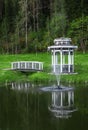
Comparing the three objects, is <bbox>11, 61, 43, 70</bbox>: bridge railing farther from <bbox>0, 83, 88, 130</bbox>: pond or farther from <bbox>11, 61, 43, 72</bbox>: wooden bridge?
<bbox>0, 83, 88, 130</bbox>: pond

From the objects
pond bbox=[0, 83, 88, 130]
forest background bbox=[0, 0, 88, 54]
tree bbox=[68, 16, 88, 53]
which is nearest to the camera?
pond bbox=[0, 83, 88, 130]

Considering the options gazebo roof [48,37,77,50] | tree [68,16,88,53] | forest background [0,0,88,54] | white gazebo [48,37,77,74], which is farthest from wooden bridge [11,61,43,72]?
tree [68,16,88,53]

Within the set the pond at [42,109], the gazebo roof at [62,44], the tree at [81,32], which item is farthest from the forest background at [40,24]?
the pond at [42,109]

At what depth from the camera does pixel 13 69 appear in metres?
51.1

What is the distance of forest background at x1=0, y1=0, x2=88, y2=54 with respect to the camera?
7506 cm

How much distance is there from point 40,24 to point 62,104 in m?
56.8

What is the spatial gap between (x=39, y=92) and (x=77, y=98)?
4.78 meters

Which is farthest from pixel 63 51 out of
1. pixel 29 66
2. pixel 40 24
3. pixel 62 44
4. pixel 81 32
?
pixel 40 24

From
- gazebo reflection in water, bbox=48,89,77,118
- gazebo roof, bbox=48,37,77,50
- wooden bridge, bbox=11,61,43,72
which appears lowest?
gazebo reflection in water, bbox=48,89,77,118

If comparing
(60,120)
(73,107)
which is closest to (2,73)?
(73,107)

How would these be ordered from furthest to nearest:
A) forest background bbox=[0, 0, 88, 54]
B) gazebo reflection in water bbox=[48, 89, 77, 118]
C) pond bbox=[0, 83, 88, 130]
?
forest background bbox=[0, 0, 88, 54] → gazebo reflection in water bbox=[48, 89, 77, 118] → pond bbox=[0, 83, 88, 130]

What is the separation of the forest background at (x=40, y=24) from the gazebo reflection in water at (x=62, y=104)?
36.1 meters

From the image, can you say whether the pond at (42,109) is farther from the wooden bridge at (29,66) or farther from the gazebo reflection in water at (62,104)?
the wooden bridge at (29,66)

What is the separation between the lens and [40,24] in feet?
285
